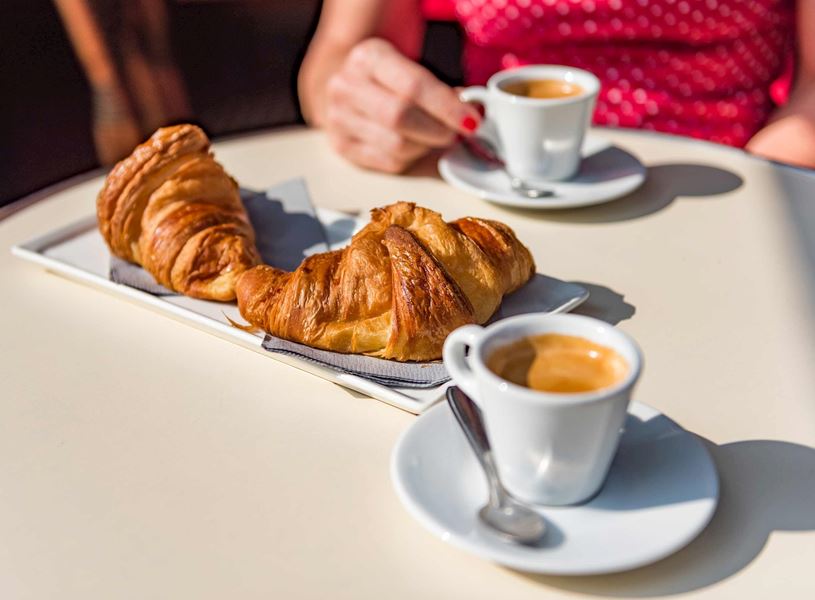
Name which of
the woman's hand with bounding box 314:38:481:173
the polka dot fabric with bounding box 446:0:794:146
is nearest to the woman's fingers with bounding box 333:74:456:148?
the woman's hand with bounding box 314:38:481:173

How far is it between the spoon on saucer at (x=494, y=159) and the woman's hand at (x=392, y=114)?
4 centimetres

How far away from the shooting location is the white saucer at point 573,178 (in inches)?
48.8

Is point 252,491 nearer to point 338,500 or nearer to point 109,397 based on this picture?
point 338,500

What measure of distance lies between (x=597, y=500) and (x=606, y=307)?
13.7 inches

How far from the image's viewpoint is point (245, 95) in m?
3.59

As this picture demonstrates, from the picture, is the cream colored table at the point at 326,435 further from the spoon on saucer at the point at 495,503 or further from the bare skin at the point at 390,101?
the bare skin at the point at 390,101

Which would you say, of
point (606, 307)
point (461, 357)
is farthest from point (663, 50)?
point (461, 357)

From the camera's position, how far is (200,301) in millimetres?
1024

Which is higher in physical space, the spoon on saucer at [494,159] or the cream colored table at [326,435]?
the cream colored table at [326,435]

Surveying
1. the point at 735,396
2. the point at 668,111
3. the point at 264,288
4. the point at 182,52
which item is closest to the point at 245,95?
the point at 182,52

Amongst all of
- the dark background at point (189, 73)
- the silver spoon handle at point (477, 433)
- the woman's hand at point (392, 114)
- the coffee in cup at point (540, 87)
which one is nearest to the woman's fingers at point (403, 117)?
the woman's hand at point (392, 114)

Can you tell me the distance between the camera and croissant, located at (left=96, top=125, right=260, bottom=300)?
3.38 ft

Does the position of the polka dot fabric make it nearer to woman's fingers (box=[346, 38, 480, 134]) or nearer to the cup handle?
woman's fingers (box=[346, 38, 480, 134])

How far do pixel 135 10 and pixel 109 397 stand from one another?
2.57 meters
